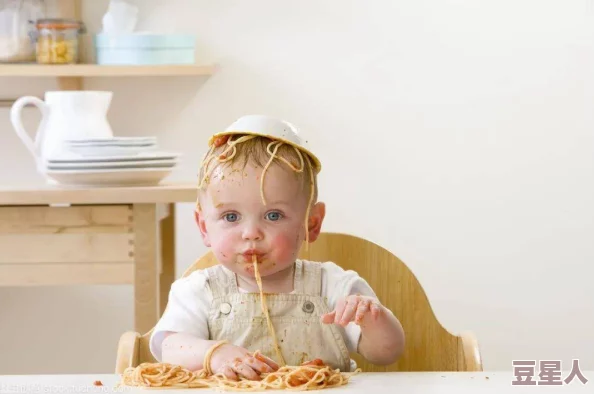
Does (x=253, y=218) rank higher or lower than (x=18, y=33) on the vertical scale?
lower

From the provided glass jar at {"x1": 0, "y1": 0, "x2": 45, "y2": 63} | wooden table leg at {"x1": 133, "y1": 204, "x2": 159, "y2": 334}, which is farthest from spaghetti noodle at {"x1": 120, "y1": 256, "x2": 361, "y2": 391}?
glass jar at {"x1": 0, "y1": 0, "x2": 45, "y2": 63}

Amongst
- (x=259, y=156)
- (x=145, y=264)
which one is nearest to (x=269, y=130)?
(x=259, y=156)

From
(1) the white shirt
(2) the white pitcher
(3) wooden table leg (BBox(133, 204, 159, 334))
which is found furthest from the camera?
(2) the white pitcher

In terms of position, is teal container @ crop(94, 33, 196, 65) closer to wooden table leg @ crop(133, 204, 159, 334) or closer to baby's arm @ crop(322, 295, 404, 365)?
wooden table leg @ crop(133, 204, 159, 334)

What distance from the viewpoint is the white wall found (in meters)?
2.64

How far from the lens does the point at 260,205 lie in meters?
1.18

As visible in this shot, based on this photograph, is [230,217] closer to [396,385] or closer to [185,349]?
Answer: [185,349]

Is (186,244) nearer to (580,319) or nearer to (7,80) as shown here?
(7,80)

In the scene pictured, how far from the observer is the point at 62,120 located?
2209mm

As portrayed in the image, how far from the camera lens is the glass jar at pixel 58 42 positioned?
241 cm

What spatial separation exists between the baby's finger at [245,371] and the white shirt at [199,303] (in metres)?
0.20

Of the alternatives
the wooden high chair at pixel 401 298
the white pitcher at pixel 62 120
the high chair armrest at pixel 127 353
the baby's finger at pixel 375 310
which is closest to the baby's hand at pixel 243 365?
the baby's finger at pixel 375 310

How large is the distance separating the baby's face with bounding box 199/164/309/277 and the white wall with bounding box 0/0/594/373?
1.47 meters

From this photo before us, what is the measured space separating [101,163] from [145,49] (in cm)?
45
